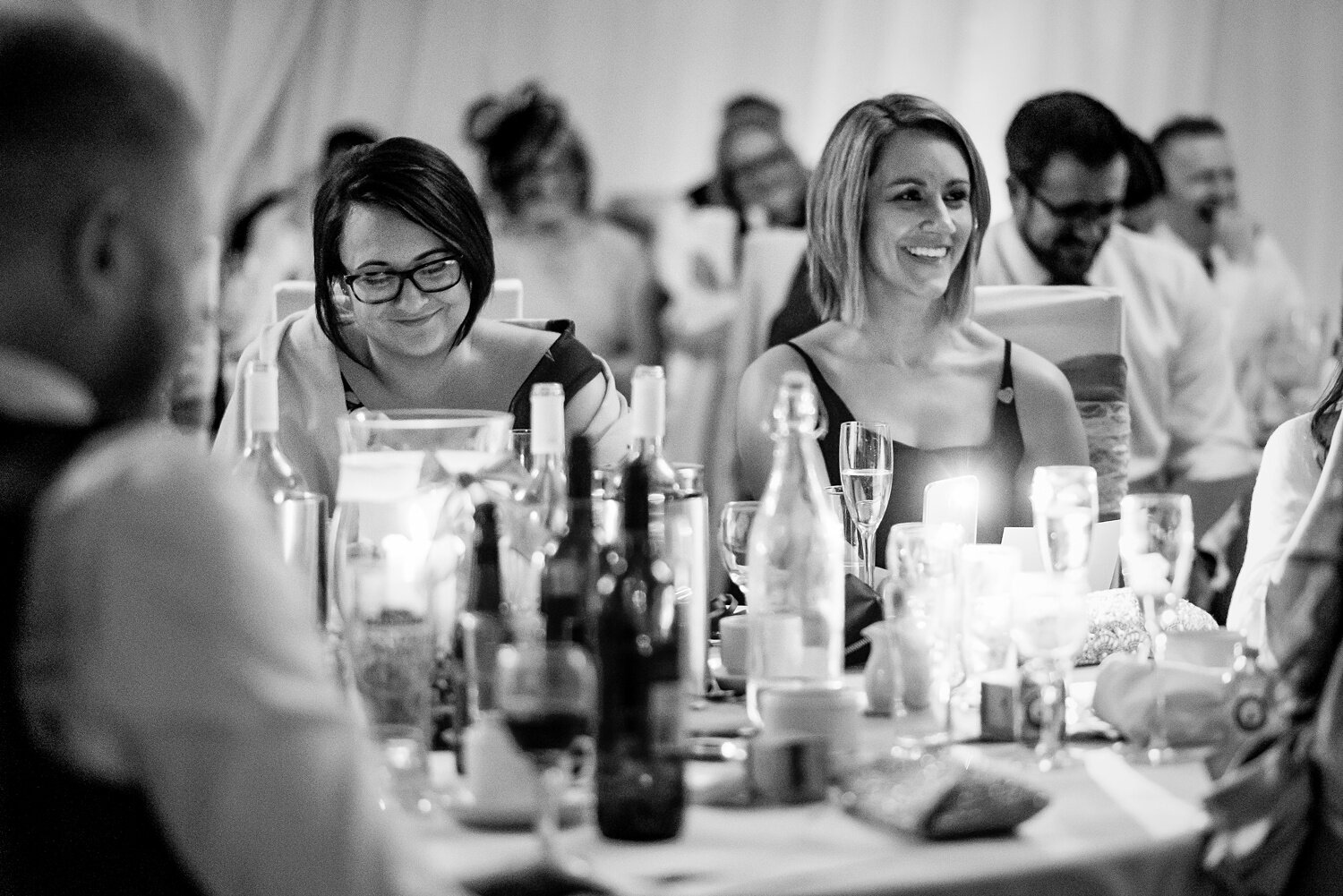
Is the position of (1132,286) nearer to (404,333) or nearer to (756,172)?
(756,172)

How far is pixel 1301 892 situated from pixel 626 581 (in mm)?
590

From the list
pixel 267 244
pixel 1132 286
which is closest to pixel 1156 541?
pixel 1132 286

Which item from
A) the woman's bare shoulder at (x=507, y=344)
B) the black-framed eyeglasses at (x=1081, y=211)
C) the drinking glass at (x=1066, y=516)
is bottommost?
the drinking glass at (x=1066, y=516)

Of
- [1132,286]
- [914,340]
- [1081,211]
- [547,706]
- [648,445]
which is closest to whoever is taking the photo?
[547,706]

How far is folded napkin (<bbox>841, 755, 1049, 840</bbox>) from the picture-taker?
3.74ft

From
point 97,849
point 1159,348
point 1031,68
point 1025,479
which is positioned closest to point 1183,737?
point 97,849

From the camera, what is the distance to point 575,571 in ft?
4.58

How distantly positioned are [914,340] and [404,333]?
41.7 inches

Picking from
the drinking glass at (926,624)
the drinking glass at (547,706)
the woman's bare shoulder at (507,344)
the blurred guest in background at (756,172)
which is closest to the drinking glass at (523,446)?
the drinking glass at (926,624)

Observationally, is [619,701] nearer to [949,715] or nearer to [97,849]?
[97,849]

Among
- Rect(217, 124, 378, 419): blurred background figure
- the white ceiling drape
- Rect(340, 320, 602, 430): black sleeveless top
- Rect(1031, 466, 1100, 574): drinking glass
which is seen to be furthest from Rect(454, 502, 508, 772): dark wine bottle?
the white ceiling drape

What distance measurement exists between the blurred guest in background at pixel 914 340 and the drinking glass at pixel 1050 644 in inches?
53.5

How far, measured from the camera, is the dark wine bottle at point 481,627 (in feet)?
4.22

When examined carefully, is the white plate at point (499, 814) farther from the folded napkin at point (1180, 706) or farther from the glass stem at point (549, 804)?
the folded napkin at point (1180, 706)
